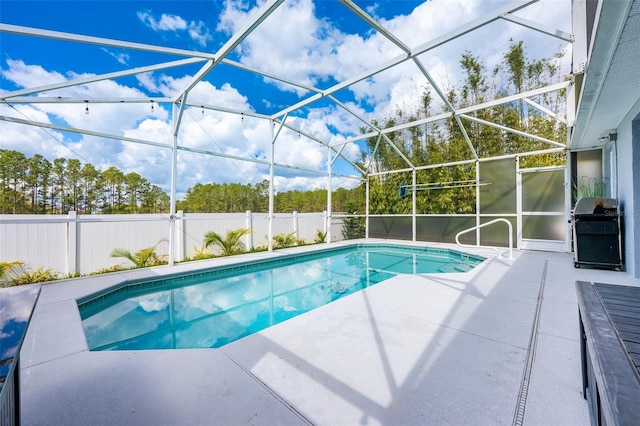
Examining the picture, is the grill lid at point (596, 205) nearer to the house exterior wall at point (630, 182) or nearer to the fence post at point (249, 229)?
the house exterior wall at point (630, 182)

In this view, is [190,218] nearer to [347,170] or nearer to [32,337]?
[32,337]

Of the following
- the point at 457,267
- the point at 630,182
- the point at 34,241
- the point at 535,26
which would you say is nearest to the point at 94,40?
the point at 34,241

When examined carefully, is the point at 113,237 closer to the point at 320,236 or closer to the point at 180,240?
the point at 180,240

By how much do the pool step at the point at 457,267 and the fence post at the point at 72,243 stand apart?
24.7 ft

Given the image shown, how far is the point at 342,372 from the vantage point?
1.78m

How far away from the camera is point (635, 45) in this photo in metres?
2.10

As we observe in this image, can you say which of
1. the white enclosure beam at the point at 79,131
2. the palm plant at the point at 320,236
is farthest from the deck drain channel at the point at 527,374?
the palm plant at the point at 320,236

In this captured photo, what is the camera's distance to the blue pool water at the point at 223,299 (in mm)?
3146

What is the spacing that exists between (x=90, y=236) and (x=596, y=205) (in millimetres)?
9195

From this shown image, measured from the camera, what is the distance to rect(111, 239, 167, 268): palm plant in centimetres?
Answer: 543

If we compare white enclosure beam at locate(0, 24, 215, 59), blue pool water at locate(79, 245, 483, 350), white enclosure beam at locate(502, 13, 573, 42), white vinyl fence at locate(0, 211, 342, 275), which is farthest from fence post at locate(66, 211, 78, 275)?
white enclosure beam at locate(502, 13, 573, 42)

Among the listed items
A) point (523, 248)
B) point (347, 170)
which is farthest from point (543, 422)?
point (347, 170)

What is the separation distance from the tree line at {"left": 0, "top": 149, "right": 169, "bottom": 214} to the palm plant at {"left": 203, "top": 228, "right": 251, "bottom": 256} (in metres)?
2.34

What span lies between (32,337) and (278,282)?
350cm
